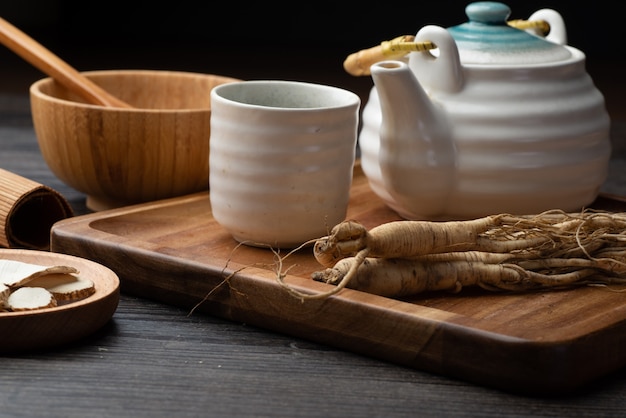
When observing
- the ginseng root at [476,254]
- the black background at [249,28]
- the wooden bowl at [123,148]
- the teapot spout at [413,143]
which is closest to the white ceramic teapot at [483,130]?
the teapot spout at [413,143]

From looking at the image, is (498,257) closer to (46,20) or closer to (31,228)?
(31,228)

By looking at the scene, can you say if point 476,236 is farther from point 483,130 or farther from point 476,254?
point 483,130

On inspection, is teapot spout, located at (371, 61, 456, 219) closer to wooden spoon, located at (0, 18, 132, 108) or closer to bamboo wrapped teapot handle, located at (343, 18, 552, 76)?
Answer: bamboo wrapped teapot handle, located at (343, 18, 552, 76)

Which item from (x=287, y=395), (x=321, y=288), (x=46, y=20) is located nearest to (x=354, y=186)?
(x=321, y=288)

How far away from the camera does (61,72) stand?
140cm

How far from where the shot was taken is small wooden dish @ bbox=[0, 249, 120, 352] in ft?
2.88

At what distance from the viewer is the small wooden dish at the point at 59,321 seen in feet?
2.88

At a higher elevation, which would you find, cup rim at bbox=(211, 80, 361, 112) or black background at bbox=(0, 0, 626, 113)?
cup rim at bbox=(211, 80, 361, 112)

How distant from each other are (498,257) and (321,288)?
18 centimetres

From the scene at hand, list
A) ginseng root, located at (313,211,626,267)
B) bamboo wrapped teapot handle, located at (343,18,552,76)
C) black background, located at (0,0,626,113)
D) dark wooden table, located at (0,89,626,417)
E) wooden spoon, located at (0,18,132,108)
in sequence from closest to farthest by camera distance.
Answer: dark wooden table, located at (0,89,626,417), ginseng root, located at (313,211,626,267), bamboo wrapped teapot handle, located at (343,18,552,76), wooden spoon, located at (0,18,132,108), black background, located at (0,0,626,113)

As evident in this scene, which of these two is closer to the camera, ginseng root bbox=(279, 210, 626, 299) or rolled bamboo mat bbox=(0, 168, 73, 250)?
ginseng root bbox=(279, 210, 626, 299)

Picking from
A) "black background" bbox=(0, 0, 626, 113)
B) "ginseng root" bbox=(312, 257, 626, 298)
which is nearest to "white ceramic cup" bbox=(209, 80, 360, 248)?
"ginseng root" bbox=(312, 257, 626, 298)

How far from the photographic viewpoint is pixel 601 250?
3.46ft

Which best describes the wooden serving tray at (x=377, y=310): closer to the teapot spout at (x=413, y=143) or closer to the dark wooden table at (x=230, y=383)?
the dark wooden table at (x=230, y=383)
